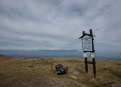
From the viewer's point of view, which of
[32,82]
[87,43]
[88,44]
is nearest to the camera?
[32,82]

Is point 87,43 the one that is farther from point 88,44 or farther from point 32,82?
point 32,82

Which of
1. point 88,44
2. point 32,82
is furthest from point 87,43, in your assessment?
point 32,82

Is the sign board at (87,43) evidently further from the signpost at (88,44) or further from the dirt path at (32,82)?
the dirt path at (32,82)

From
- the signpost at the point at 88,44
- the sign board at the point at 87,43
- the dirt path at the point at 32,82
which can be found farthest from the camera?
the sign board at the point at 87,43

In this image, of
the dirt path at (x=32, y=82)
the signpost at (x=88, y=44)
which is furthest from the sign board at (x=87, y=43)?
the dirt path at (x=32, y=82)

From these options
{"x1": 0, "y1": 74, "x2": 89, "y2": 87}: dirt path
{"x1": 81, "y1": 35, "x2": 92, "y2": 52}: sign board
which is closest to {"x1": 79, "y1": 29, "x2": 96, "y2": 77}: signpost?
{"x1": 81, "y1": 35, "x2": 92, "y2": 52}: sign board

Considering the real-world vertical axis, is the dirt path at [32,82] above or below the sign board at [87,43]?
below

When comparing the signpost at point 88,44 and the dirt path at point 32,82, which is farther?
the signpost at point 88,44

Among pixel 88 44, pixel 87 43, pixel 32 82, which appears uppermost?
pixel 87 43

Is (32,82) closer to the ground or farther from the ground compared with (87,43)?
closer to the ground

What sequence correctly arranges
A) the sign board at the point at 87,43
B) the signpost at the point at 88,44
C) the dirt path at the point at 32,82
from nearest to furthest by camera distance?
1. the dirt path at the point at 32,82
2. the signpost at the point at 88,44
3. the sign board at the point at 87,43

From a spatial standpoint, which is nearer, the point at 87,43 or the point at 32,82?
the point at 32,82

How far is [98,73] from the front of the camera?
872 inches

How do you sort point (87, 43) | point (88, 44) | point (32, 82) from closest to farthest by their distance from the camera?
point (32, 82) → point (88, 44) → point (87, 43)
